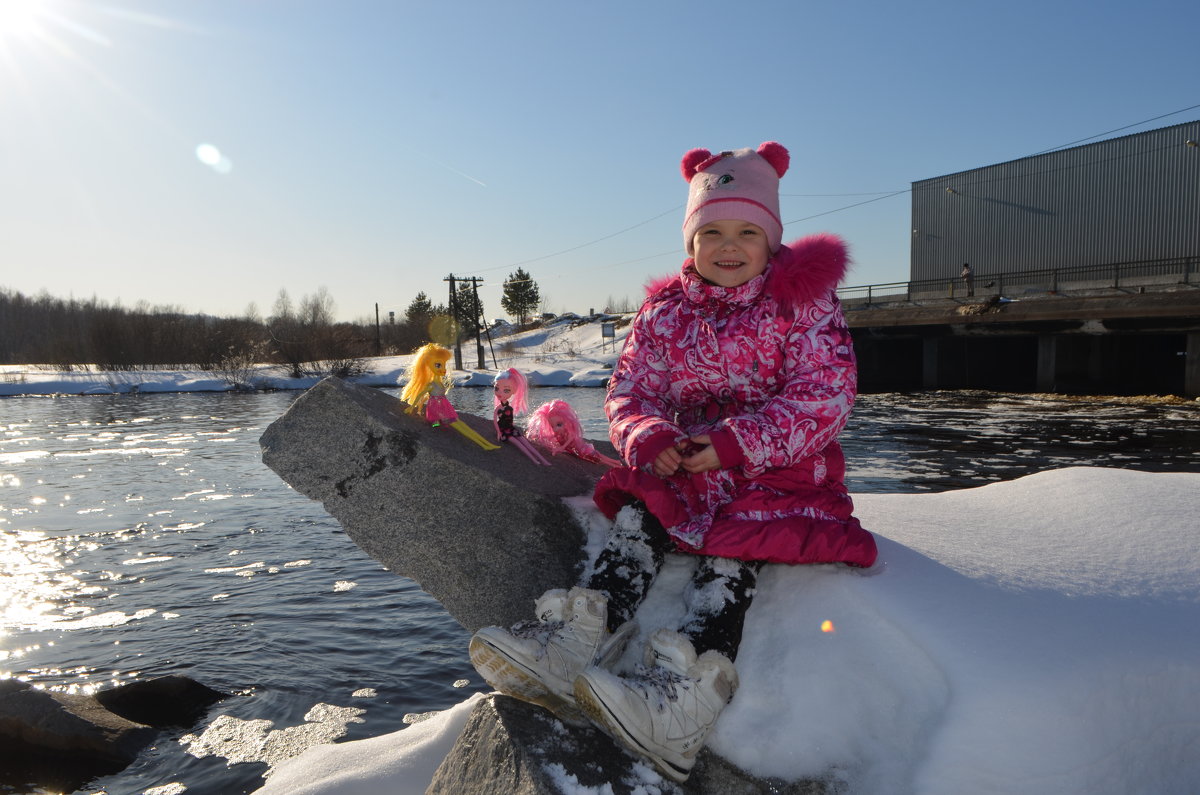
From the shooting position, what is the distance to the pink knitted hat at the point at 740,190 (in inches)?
104

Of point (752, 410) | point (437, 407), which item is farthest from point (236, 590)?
point (752, 410)

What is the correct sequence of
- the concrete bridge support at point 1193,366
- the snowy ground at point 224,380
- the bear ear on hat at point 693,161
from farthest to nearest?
1. the snowy ground at point 224,380
2. the concrete bridge support at point 1193,366
3. the bear ear on hat at point 693,161

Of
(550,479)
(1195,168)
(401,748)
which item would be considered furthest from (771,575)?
(1195,168)

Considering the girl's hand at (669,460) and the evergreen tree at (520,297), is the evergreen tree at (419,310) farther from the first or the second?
the girl's hand at (669,460)

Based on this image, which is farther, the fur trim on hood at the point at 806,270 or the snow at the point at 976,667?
the fur trim on hood at the point at 806,270

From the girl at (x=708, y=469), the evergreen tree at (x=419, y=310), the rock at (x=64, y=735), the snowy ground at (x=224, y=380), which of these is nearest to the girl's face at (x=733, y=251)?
the girl at (x=708, y=469)

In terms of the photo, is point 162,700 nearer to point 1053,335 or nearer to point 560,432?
point 560,432

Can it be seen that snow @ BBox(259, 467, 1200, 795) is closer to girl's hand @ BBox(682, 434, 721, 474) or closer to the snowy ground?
girl's hand @ BBox(682, 434, 721, 474)

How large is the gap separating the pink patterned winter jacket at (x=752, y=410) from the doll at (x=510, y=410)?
101cm

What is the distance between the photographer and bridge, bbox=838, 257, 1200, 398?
62.1 feet

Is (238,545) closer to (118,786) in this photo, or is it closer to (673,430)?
(118,786)

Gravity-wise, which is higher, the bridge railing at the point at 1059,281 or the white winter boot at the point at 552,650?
the bridge railing at the point at 1059,281

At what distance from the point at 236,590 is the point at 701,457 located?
5.10 metres

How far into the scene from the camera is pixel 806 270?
8.41 ft
